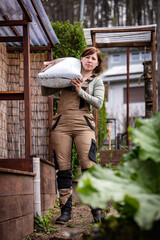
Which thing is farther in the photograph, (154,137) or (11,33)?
(11,33)

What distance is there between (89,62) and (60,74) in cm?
40

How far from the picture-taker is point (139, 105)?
71.8 feet

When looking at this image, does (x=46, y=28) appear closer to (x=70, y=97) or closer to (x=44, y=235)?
(x=70, y=97)

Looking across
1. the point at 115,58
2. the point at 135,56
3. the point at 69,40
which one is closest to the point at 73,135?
the point at 69,40

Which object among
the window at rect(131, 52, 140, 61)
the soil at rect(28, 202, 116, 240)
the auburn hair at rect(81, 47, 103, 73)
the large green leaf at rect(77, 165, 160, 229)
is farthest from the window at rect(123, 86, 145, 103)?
the large green leaf at rect(77, 165, 160, 229)

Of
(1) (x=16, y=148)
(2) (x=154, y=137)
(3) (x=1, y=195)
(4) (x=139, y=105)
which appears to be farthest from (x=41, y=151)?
(4) (x=139, y=105)

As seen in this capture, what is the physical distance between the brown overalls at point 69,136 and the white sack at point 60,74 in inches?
5.0

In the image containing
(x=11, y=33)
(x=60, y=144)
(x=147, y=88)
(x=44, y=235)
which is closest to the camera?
(x=44, y=235)

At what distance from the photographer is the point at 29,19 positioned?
399cm

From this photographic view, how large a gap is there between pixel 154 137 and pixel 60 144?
248cm

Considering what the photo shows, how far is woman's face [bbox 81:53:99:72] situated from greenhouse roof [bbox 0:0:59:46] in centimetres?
72

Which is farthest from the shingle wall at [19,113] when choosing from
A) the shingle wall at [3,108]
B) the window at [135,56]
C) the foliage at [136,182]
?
the window at [135,56]

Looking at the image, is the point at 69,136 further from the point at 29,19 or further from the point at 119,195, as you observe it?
the point at 119,195

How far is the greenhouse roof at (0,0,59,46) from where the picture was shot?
397 cm
